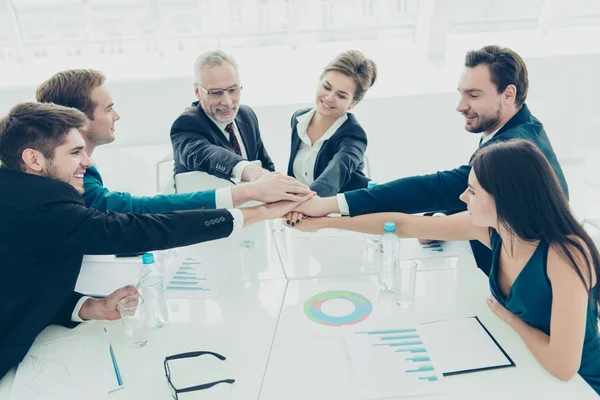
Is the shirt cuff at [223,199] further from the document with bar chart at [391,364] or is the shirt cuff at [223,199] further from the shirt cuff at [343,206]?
the document with bar chart at [391,364]

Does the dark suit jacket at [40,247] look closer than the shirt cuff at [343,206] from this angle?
Yes

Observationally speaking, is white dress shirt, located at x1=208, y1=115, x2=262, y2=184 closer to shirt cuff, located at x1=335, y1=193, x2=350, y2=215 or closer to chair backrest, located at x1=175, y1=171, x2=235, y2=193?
chair backrest, located at x1=175, y1=171, x2=235, y2=193

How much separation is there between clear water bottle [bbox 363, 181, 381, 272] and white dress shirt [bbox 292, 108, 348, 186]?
80 cm

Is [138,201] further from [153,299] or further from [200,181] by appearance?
[153,299]

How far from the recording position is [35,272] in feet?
4.59

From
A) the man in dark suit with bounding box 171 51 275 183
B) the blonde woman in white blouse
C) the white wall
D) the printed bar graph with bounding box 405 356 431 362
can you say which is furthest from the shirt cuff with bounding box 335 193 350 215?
the white wall

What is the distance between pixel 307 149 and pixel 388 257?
119 centimetres

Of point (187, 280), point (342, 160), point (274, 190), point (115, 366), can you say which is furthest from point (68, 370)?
point (342, 160)

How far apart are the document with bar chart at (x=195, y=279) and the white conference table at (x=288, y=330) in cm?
3

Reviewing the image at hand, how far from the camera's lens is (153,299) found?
1516 millimetres

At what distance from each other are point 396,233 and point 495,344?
0.65 meters

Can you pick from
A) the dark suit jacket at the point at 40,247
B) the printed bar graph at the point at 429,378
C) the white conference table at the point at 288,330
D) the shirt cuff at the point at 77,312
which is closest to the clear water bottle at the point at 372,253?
the white conference table at the point at 288,330

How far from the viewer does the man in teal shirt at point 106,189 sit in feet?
6.53

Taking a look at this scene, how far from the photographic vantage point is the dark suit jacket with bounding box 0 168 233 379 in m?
1.35
